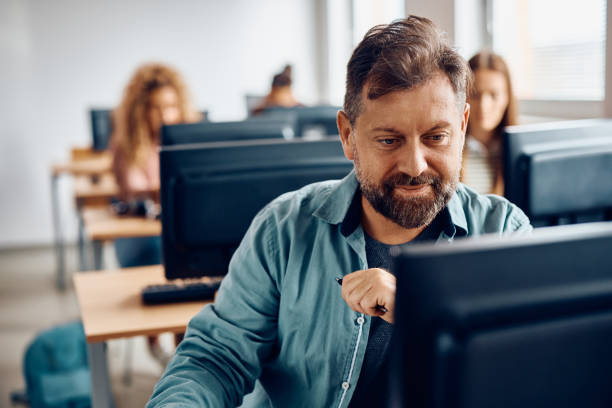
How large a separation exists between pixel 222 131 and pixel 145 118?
1.30m

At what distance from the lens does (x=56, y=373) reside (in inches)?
93.7

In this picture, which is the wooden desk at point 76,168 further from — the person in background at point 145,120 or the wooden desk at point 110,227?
the wooden desk at point 110,227

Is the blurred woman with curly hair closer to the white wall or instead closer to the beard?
the beard

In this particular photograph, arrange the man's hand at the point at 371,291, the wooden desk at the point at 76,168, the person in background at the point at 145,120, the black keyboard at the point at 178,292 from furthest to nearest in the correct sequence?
the wooden desk at the point at 76,168 < the person in background at the point at 145,120 < the black keyboard at the point at 178,292 < the man's hand at the point at 371,291

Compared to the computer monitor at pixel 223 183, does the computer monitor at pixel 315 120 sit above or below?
above

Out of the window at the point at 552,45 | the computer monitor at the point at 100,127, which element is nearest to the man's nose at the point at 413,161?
the window at the point at 552,45

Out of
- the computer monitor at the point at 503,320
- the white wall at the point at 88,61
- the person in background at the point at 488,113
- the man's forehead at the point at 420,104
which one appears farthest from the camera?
the white wall at the point at 88,61

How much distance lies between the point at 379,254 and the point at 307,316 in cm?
16

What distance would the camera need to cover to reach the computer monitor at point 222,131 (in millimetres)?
1915

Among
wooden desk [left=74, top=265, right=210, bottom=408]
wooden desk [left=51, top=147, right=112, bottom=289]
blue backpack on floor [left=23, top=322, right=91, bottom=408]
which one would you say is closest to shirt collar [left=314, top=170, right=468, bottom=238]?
wooden desk [left=74, top=265, right=210, bottom=408]

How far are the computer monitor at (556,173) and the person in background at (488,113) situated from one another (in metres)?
0.92

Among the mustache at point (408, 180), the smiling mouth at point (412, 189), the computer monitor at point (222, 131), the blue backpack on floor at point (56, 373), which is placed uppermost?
the computer monitor at point (222, 131)

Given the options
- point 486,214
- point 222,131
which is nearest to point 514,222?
point 486,214

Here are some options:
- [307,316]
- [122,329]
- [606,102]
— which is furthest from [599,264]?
[606,102]
